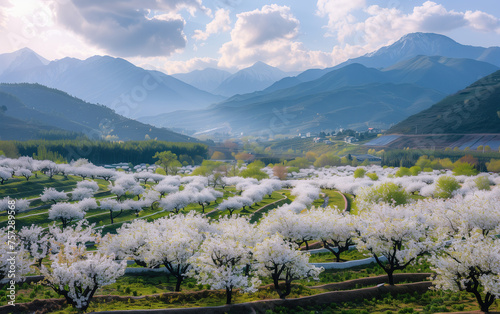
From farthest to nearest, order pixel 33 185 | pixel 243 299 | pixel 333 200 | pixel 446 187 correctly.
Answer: pixel 333 200 → pixel 33 185 → pixel 446 187 → pixel 243 299

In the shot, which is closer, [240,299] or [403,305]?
[240,299]

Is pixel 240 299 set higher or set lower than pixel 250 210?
higher

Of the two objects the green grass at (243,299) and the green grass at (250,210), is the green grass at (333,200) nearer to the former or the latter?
the green grass at (250,210)

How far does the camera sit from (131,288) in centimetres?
4084

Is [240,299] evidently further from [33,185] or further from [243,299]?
[33,185]

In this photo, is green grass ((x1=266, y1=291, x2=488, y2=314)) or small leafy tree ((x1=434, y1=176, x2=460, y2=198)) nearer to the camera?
green grass ((x1=266, y1=291, x2=488, y2=314))

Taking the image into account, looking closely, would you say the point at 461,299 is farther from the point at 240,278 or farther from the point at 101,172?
the point at 101,172

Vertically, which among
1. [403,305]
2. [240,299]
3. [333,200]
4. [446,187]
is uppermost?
[446,187]

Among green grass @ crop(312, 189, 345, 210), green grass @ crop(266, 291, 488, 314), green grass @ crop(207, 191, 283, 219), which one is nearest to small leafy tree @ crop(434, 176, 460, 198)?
green grass @ crop(312, 189, 345, 210)

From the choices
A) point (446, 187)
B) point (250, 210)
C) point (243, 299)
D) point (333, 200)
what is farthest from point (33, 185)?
point (446, 187)

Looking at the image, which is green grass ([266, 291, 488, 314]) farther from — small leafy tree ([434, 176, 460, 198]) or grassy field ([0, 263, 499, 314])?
small leafy tree ([434, 176, 460, 198])

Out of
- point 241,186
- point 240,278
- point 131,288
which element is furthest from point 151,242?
point 241,186

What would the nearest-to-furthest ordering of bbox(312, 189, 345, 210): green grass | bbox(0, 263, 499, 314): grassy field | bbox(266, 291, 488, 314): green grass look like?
bbox(0, 263, 499, 314): grassy field < bbox(266, 291, 488, 314): green grass < bbox(312, 189, 345, 210): green grass

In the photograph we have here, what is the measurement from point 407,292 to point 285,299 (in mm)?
16352
